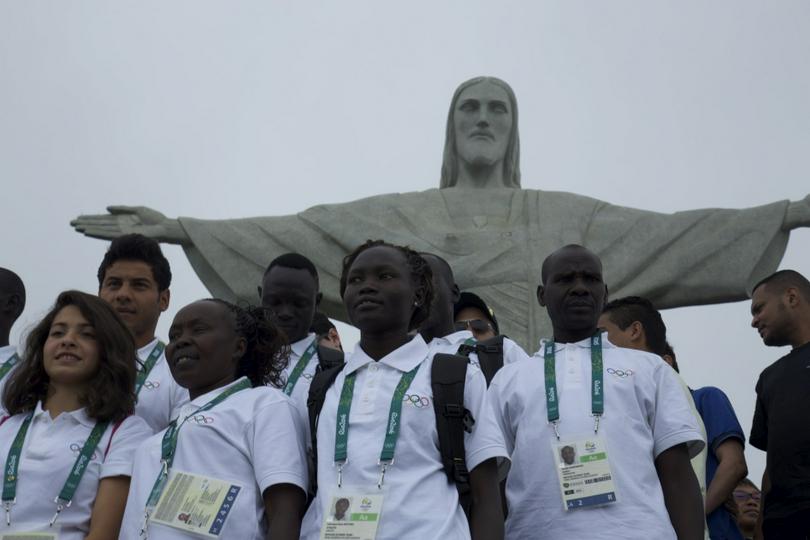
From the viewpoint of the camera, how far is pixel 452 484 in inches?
186

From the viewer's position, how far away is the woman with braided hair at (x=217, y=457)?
15.6 feet

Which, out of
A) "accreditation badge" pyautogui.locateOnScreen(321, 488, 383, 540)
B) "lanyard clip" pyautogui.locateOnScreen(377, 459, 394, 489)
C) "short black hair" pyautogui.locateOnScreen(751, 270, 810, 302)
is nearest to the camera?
"accreditation badge" pyautogui.locateOnScreen(321, 488, 383, 540)

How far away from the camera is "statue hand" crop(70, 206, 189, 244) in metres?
11.8

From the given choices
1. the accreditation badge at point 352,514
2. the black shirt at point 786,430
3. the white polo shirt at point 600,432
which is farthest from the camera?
the black shirt at point 786,430

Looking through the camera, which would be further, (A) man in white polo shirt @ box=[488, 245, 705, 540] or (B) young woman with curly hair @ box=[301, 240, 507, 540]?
(A) man in white polo shirt @ box=[488, 245, 705, 540]

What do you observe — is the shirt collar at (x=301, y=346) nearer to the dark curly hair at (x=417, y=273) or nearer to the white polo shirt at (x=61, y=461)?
the dark curly hair at (x=417, y=273)

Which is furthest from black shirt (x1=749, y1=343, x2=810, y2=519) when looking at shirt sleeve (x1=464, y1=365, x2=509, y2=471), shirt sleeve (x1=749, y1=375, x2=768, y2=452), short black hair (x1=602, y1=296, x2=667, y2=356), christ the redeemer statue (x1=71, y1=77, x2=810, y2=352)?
christ the redeemer statue (x1=71, y1=77, x2=810, y2=352)

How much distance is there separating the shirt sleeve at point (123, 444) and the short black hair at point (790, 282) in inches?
133

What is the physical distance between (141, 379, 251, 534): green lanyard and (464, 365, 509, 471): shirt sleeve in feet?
2.98

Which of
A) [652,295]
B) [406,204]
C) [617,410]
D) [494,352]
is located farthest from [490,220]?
[617,410]

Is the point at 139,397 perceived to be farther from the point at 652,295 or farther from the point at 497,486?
the point at 652,295

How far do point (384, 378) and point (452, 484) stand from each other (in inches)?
20.1

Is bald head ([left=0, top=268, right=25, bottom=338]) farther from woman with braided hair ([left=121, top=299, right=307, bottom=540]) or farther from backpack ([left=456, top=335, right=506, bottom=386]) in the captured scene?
backpack ([left=456, top=335, right=506, bottom=386])

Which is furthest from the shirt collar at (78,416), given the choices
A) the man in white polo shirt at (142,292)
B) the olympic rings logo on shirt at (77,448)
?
the man in white polo shirt at (142,292)
